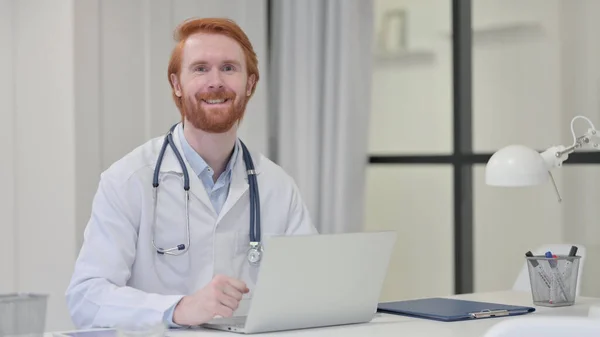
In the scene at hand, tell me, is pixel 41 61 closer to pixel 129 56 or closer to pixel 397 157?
pixel 129 56

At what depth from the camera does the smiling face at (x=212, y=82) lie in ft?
8.09

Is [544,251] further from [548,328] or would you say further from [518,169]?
[548,328]

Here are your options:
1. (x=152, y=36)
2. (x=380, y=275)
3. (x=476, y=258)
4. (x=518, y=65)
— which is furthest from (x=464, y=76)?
(x=380, y=275)

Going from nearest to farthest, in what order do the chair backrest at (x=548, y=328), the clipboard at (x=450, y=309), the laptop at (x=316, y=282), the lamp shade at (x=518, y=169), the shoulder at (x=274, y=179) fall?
1. the chair backrest at (x=548, y=328)
2. the laptop at (x=316, y=282)
3. the clipboard at (x=450, y=309)
4. the lamp shade at (x=518, y=169)
5. the shoulder at (x=274, y=179)

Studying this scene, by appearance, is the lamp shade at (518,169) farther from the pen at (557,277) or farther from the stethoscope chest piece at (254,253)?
the stethoscope chest piece at (254,253)

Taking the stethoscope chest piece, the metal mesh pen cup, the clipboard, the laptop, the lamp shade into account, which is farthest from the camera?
the stethoscope chest piece

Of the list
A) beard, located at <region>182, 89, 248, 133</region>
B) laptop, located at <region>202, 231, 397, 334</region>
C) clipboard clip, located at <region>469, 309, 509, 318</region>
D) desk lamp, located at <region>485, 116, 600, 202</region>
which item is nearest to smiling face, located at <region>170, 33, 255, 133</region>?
beard, located at <region>182, 89, 248, 133</region>

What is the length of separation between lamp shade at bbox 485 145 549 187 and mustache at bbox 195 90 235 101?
2.33ft

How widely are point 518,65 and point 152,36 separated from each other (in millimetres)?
1404

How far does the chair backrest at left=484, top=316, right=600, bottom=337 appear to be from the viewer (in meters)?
1.08

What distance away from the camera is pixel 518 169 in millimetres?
2367

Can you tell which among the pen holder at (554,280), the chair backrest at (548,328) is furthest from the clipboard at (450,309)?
the chair backrest at (548,328)

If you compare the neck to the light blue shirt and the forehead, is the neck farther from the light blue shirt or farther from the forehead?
the forehead

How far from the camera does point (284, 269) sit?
1.95 meters
